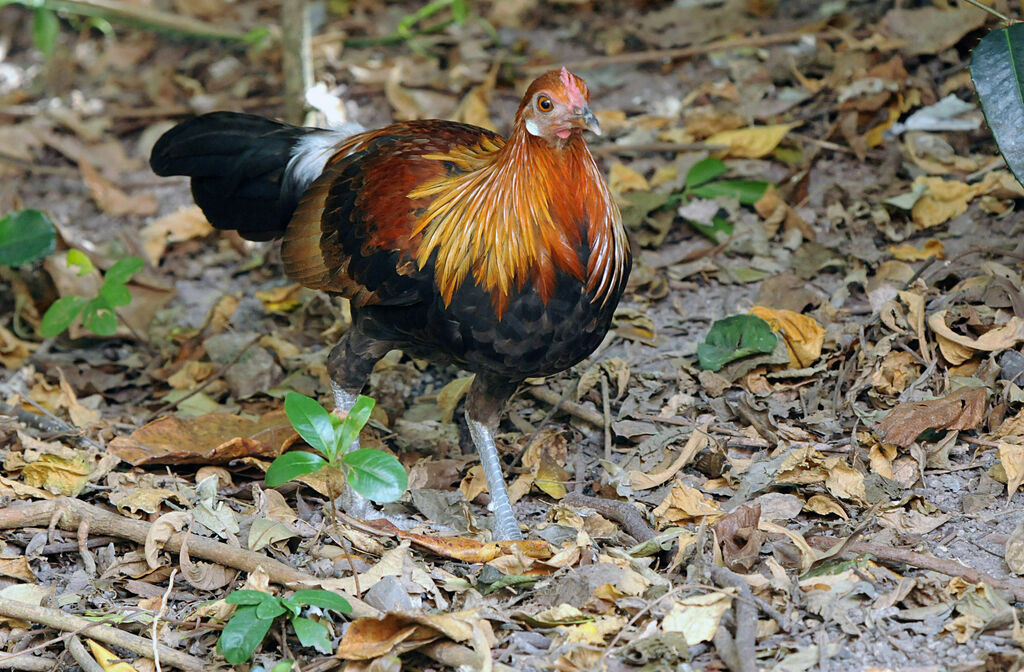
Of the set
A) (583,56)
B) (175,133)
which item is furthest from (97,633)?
(583,56)

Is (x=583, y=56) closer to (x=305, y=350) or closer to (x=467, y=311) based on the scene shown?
(x=305, y=350)

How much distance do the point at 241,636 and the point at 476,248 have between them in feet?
5.50

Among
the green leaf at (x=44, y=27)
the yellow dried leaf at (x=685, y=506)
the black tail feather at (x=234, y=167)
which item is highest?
the green leaf at (x=44, y=27)

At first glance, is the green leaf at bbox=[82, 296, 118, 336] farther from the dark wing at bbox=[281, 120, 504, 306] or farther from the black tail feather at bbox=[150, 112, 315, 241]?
the dark wing at bbox=[281, 120, 504, 306]

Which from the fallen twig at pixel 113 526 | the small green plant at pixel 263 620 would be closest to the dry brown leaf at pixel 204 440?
the fallen twig at pixel 113 526

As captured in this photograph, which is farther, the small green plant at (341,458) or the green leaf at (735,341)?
the green leaf at (735,341)

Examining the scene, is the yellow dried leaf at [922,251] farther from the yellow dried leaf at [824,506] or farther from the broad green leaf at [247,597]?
the broad green leaf at [247,597]

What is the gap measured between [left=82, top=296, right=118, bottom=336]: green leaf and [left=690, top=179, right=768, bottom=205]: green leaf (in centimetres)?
334

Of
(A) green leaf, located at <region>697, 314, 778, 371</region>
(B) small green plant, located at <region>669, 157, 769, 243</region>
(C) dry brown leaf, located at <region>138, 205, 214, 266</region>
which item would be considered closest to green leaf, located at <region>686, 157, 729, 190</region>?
(B) small green plant, located at <region>669, 157, 769, 243</region>

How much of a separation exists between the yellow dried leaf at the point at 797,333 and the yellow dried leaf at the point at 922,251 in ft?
2.50

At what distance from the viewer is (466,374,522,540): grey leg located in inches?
172

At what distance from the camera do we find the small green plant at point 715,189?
6070 millimetres

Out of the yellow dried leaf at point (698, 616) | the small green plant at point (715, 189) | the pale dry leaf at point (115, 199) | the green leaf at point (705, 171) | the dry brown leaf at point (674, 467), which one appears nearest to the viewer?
the yellow dried leaf at point (698, 616)

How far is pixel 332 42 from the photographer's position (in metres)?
7.93
